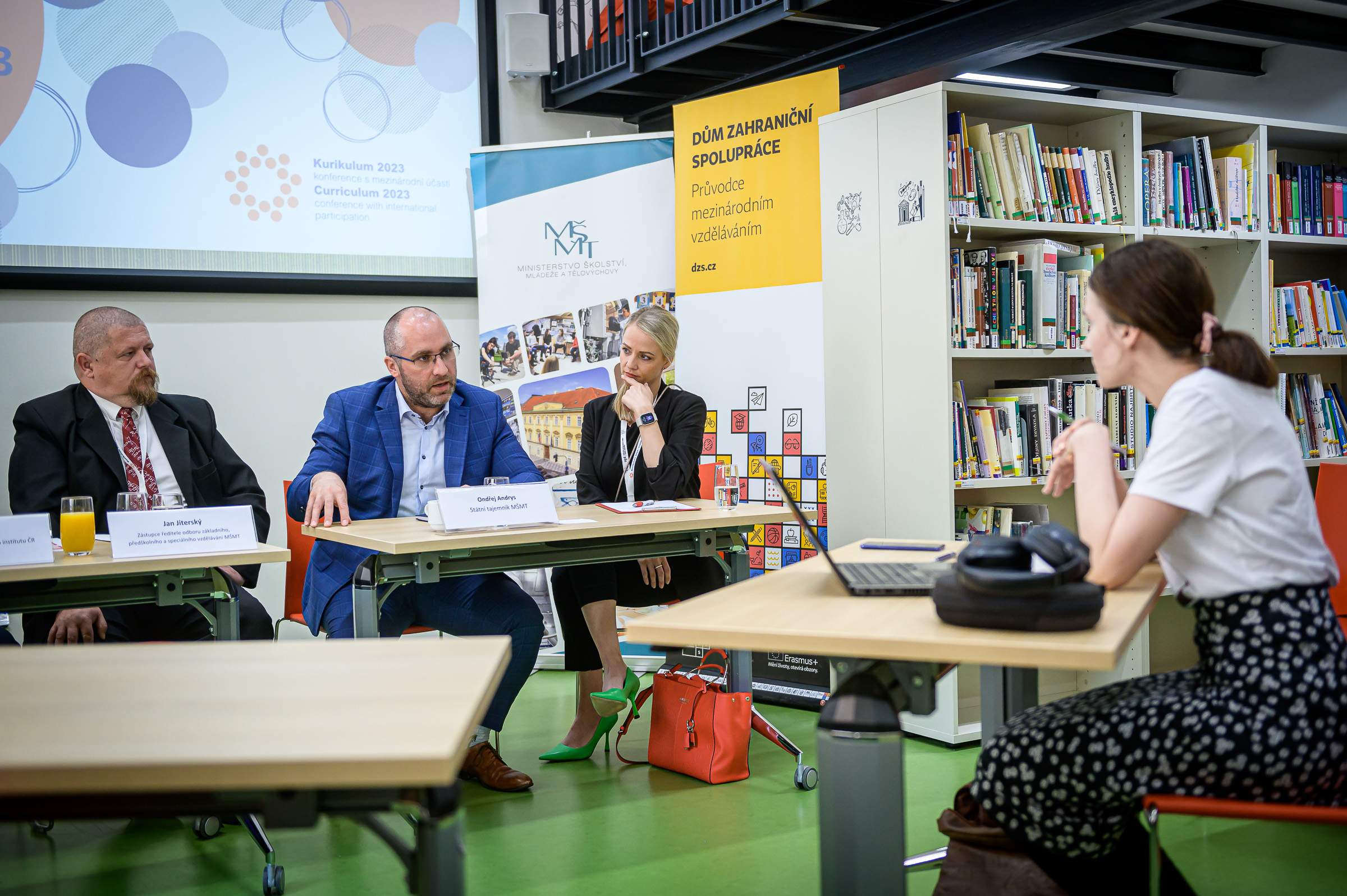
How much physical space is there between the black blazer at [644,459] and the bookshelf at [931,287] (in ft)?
2.00

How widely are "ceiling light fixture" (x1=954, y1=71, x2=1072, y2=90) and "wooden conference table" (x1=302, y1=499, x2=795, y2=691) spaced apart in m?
3.50

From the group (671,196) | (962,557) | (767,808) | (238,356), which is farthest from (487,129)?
(962,557)

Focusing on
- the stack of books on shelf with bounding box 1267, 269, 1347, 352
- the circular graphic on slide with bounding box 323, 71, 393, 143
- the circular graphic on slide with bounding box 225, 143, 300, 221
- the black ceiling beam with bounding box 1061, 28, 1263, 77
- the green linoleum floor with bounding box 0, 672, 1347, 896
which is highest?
the black ceiling beam with bounding box 1061, 28, 1263, 77

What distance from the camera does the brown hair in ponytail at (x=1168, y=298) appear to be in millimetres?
1704

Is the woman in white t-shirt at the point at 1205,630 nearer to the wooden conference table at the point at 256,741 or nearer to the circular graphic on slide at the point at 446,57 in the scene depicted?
the wooden conference table at the point at 256,741

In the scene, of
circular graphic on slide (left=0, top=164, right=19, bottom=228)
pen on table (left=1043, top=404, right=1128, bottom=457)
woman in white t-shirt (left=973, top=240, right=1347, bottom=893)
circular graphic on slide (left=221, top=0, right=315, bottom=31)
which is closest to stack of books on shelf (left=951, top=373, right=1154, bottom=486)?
pen on table (left=1043, top=404, right=1128, bottom=457)

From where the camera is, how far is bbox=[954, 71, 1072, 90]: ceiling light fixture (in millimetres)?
5625

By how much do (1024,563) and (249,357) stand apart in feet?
12.7

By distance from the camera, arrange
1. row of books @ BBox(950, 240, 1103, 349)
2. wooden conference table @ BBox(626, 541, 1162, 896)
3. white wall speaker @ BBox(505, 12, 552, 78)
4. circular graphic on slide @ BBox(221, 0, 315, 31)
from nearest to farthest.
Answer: wooden conference table @ BBox(626, 541, 1162, 896) < row of books @ BBox(950, 240, 1103, 349) < circular graphic on slide @ BBox(221, 0, 315, 31) < white wall speaker @ BBox(505, 12, 552, 78)

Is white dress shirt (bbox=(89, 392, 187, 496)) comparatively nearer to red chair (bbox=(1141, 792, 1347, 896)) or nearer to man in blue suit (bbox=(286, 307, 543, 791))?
man in blue suit (bbox=(286, 307, 543, 791))

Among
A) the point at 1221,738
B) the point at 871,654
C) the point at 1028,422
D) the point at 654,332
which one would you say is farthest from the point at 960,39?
the point at 871,654

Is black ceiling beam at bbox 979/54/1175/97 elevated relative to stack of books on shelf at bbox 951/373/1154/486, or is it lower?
elevated

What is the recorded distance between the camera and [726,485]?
3.35m

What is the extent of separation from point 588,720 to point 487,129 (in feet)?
9.66
